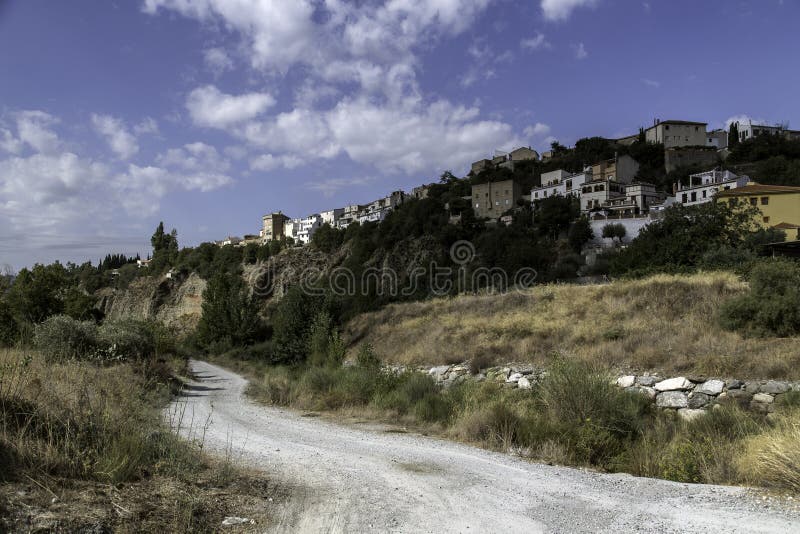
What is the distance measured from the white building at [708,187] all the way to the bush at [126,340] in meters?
63.5

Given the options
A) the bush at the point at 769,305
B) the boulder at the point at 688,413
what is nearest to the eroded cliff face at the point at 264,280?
the bush at the point at 769,305

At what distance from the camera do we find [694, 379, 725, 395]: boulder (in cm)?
1222

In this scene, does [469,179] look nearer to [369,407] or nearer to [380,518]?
[369,407]

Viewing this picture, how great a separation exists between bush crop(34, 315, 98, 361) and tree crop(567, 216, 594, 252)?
2287 inches

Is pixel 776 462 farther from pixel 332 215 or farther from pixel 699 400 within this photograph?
pixel 332 215

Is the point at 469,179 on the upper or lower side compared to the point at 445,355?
upper

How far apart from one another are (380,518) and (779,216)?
→ 60838 millimetres

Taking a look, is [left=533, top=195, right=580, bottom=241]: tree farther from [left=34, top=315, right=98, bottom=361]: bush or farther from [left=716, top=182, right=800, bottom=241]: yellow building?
[left=34, top=315, right=98, bottom=361]: bush

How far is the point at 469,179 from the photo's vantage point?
10881 centimetres

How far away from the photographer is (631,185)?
238ft

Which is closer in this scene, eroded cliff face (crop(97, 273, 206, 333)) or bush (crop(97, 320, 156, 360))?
bush (crop(97, 320, 156, 360))

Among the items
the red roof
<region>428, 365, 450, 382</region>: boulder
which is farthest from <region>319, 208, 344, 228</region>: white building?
<region>428, 365, 450, 382</region>: boulder

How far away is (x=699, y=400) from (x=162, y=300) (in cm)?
9457

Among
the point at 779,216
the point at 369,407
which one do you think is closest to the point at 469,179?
the point at 779,216
